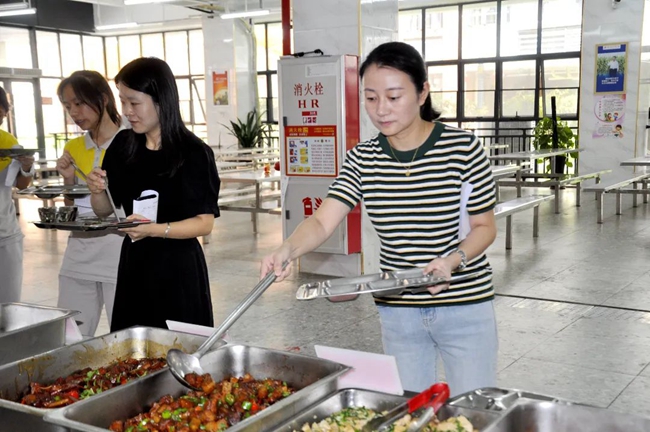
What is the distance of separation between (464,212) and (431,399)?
22.3 inches

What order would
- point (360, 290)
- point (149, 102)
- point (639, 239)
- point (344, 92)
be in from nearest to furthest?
1. point (360, 290)
2. point (149, 102)
3. point (344, 92)
4. point (639, 239)

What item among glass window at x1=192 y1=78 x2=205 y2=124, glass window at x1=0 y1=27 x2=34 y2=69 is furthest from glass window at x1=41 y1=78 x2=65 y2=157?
glass window at x1=192 y1=78 x2=205 y2=124

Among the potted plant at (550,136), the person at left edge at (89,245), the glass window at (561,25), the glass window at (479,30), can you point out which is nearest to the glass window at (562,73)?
the glass window at (561,25)

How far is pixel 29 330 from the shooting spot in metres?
2.01

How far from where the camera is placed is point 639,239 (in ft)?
24.1

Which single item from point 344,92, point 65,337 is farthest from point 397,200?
point 344,92

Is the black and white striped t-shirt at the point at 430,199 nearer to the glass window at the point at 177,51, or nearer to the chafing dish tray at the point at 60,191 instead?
the chafing dish tray at the point at 60,191

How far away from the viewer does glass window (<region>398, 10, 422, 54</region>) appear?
46.1 ft

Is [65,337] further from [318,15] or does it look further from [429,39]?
[429,39]

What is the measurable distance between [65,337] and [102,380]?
38cm

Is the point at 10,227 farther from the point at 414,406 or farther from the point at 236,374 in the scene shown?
the point at 414,406

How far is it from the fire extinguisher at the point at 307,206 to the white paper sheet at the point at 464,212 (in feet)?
13.5

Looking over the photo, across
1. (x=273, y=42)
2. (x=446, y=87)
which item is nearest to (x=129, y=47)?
(x=273, y=42)

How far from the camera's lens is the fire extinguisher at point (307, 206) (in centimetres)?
597
